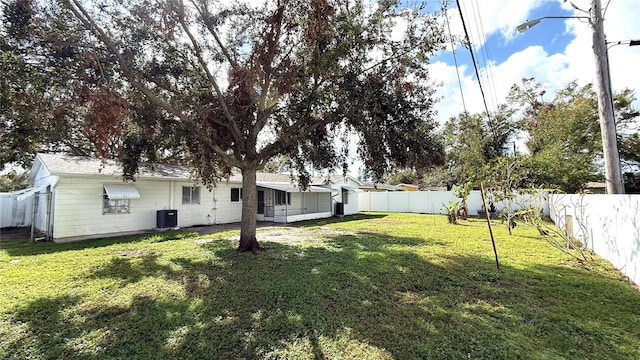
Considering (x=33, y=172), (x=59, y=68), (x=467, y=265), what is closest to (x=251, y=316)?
(x=467, y=265)

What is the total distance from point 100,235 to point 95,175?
2617 mm

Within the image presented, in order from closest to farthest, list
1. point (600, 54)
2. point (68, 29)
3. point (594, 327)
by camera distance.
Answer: point (594, 327) → point (68, 29) → point (600, 54)

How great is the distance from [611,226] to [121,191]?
17006mm

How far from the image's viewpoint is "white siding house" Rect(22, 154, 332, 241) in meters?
11.8

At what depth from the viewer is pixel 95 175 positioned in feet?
40.6

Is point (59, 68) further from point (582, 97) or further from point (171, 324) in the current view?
point (582, 97)

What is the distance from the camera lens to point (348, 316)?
4.57 meters

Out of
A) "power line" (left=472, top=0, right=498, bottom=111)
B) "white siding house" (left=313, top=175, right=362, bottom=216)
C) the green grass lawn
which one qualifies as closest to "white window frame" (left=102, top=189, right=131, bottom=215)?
the green grass lawn

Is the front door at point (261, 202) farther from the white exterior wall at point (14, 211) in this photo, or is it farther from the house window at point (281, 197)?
the white exterior wall at point (14, 211)

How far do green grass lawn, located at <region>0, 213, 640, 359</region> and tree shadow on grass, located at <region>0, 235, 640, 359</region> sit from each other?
0.08 ft

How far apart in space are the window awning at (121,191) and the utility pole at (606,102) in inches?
660

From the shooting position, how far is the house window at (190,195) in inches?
619

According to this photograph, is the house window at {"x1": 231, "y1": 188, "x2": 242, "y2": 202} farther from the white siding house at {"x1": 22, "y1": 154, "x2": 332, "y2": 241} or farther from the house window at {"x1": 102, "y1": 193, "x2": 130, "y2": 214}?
the house window at {"x1": 102, "y1": 193, "x2": 130, "y2": 214}

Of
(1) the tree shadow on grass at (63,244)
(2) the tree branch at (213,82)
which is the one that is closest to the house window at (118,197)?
(1) the tree shadow on grass at (63,244)
